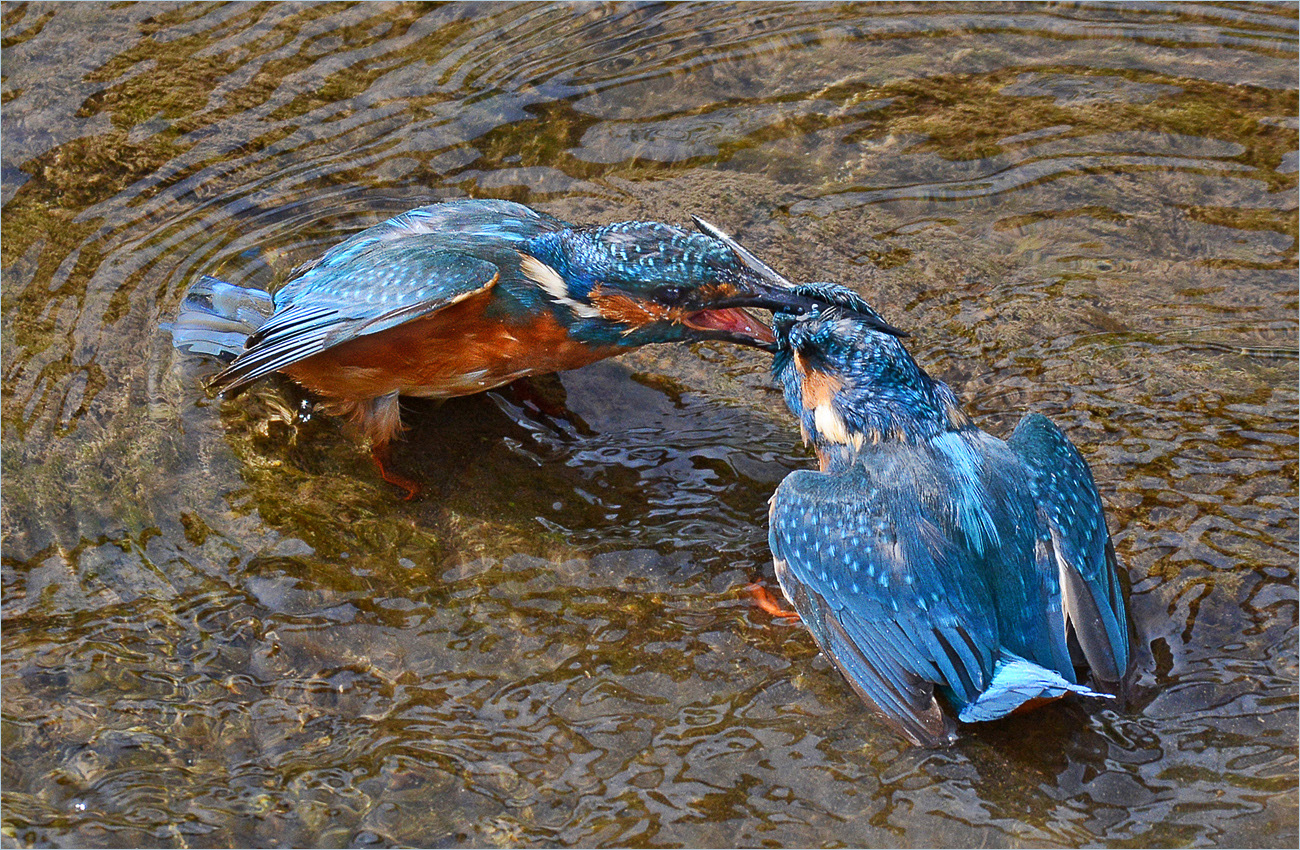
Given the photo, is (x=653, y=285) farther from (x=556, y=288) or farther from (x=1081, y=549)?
(x=1081, y=549)

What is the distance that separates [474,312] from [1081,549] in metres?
2.39

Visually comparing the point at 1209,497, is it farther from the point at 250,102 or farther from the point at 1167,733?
the point at 250,102

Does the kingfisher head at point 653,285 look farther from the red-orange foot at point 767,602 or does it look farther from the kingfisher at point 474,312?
the red-orange foot at point 767,602

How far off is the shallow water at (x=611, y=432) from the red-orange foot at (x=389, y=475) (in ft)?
0.19

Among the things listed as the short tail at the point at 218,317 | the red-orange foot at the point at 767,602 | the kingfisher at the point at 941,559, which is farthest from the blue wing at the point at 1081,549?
the short tail at the point at 218,317

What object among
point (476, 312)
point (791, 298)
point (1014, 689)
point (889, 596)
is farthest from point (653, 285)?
point (1014, 689)

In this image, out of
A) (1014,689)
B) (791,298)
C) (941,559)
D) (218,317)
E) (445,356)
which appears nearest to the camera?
(1014,689)

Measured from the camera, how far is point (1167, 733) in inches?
148

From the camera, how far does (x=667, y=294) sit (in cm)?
459

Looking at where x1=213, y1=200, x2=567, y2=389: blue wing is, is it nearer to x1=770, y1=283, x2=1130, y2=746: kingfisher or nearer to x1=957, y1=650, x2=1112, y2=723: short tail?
x1=770, y1=283, x2=1130, y2=746: kingfisher

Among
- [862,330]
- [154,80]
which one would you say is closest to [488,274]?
[862,330]

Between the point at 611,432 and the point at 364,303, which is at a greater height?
the point at 364,303

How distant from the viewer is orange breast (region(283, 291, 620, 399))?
15.1ft

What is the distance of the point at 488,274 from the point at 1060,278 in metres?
2.57
